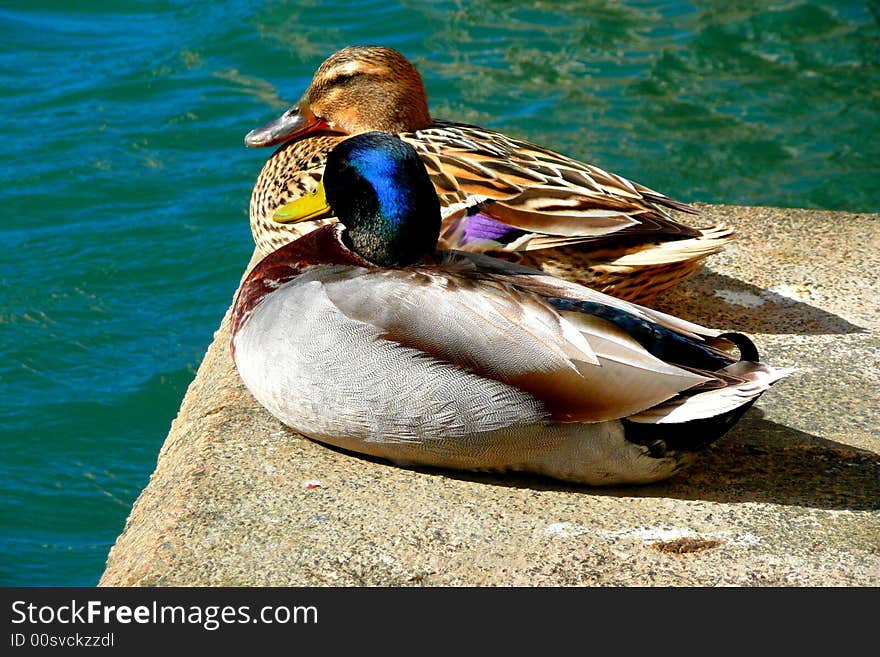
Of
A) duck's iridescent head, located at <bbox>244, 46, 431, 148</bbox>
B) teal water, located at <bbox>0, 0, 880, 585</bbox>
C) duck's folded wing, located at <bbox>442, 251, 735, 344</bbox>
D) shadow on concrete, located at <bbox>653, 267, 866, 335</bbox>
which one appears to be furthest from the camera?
teal water, located at <bbox>0, 0, 880, 585</bbox>

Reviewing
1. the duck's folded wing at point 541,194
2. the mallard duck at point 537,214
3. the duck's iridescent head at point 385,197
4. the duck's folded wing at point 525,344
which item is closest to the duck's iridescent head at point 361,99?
the mallard duck at point 537,214

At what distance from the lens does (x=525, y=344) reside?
3.36m

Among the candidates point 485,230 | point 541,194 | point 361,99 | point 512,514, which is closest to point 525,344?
point 512,514

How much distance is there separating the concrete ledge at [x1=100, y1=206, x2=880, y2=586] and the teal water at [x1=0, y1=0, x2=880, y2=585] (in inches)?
88.6

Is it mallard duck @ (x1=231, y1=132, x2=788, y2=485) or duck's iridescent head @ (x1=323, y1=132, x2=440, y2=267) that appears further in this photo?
duck's iridescent head @ (x1=323, y1=132, x2=440, y2=267)

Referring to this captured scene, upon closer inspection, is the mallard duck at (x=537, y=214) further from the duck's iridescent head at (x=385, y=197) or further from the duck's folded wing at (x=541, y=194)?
the duck's iridescent head at (x=385, y=197)

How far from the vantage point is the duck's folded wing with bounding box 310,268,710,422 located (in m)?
3.30

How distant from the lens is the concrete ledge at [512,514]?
324 cm

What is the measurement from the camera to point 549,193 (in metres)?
4.41

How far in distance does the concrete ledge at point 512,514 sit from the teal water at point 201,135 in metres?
2.25

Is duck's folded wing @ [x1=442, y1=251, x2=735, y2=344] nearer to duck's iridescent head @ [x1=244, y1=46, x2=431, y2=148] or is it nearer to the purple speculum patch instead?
the purple speculum patch

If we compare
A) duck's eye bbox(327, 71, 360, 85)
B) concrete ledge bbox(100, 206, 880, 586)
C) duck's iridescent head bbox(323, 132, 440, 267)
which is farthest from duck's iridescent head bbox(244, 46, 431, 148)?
concrete ledge bbox(100, 206, 880, 586)

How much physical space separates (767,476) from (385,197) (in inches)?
57.2
